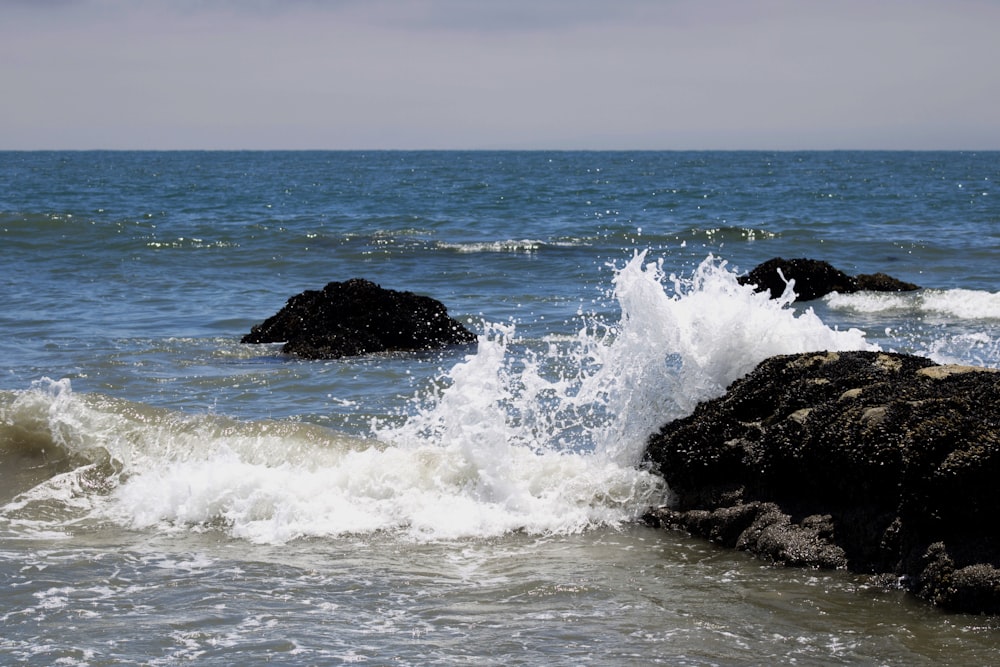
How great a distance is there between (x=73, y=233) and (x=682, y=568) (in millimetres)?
21798

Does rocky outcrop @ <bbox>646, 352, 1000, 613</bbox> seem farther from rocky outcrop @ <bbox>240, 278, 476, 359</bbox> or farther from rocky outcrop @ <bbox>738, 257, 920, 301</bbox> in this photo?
rocky outcrop @ <bbox>738, 257, 920, 301</bbox>

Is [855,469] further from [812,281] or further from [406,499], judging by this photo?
[812,281]

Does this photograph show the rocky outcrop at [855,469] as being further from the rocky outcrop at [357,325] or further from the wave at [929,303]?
the wave at [929,303]

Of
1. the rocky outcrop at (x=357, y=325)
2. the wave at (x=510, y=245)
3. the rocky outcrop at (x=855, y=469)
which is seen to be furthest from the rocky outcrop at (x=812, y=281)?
the rocky outcrop at (x=855, y=469)

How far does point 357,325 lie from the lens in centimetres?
1205

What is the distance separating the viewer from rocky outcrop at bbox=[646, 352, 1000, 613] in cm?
513

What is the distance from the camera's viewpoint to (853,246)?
24078 millimetres

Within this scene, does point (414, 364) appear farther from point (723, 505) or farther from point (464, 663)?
point (464, 663)

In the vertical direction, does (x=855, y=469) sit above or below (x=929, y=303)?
above

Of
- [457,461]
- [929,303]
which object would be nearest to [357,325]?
[457,461]

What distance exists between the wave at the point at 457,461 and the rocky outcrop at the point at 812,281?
29.4 ft

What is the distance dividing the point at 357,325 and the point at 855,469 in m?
7.24

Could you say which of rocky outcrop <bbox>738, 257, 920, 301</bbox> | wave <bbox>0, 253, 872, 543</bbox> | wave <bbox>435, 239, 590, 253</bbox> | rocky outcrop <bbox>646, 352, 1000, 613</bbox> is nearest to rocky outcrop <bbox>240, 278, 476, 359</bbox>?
wave <bbox>0, 253, 872, 543</bbox>

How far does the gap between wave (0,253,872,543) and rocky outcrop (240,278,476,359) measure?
364 cm
